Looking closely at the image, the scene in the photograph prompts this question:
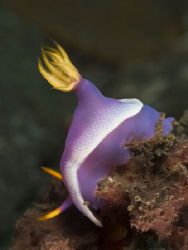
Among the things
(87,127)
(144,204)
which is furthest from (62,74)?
(144,204)

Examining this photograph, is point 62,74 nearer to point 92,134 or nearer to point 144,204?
point 92,134

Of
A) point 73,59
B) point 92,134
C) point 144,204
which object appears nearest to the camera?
point 144,204

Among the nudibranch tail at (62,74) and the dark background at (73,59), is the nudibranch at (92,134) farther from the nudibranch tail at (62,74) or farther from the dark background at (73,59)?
the dark background at (73,59)

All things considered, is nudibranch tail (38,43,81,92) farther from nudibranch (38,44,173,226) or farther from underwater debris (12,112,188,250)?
underwater debris (12,112,188,250)

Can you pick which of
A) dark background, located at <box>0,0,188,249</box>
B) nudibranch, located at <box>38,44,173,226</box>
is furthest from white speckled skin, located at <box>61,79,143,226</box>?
dark background, located at <box>0,0,188,249</box>

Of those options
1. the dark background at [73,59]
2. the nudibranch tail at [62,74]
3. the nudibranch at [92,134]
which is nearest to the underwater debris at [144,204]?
the nudibranch at [92,134]

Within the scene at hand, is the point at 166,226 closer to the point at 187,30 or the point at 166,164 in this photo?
the point at 166,164
